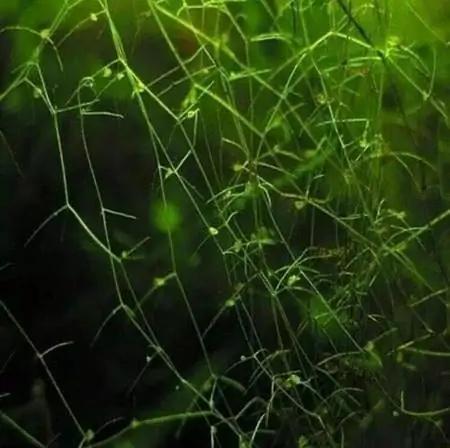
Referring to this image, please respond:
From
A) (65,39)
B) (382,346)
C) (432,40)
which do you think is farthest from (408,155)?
(65,39)

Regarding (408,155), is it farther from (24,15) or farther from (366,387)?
(24,15)

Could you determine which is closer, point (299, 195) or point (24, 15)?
point (24, 15)

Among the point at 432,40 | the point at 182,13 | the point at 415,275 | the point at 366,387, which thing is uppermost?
the point at 182,13

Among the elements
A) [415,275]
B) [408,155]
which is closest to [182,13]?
[408,155]

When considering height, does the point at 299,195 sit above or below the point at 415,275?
above

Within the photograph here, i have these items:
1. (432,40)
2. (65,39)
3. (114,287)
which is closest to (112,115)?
(65,39)

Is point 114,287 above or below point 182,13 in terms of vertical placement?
below

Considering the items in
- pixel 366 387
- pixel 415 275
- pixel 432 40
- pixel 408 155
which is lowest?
pixel 366 387

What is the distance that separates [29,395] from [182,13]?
0.59m

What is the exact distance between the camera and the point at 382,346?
1451 millimetres

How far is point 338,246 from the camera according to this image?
142 cm

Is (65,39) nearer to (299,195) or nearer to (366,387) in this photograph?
(299,195)

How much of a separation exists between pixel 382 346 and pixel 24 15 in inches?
29.6

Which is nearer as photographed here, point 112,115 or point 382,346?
point 112,115
